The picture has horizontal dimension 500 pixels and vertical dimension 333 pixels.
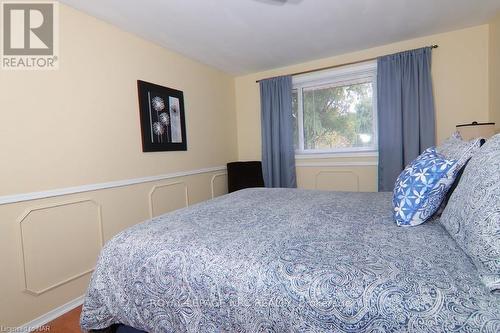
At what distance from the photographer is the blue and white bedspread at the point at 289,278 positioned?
66cm

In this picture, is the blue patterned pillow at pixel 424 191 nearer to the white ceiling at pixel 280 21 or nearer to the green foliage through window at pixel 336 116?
the white ceiling at pixel 280 21

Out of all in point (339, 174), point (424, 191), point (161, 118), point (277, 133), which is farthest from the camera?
point (277, 133)

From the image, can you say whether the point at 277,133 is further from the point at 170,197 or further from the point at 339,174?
the point at 170,197

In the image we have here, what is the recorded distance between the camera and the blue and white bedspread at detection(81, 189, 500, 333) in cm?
66

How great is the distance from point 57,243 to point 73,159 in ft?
2.11

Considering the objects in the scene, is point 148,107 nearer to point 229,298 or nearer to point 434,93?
point 229,298

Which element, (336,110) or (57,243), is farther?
(336,110)

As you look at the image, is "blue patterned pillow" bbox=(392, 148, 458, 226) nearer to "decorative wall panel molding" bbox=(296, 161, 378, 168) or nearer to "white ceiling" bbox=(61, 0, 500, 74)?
"white ceiling" bbox=(61, 0, 500, 74)

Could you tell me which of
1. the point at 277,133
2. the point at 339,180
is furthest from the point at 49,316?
the point at 339,180

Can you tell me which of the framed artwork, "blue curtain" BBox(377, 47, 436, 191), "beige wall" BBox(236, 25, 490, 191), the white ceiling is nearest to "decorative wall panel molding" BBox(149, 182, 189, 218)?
Result: the framed artwork

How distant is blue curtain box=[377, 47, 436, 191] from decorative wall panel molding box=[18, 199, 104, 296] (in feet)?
10.2

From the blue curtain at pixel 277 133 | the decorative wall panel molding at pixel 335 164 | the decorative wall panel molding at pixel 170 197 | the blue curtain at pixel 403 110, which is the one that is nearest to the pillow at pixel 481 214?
the blue curtain at pixel 403 110

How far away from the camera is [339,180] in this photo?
339 centimetres

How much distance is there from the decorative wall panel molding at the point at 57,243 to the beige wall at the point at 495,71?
12.5ft
